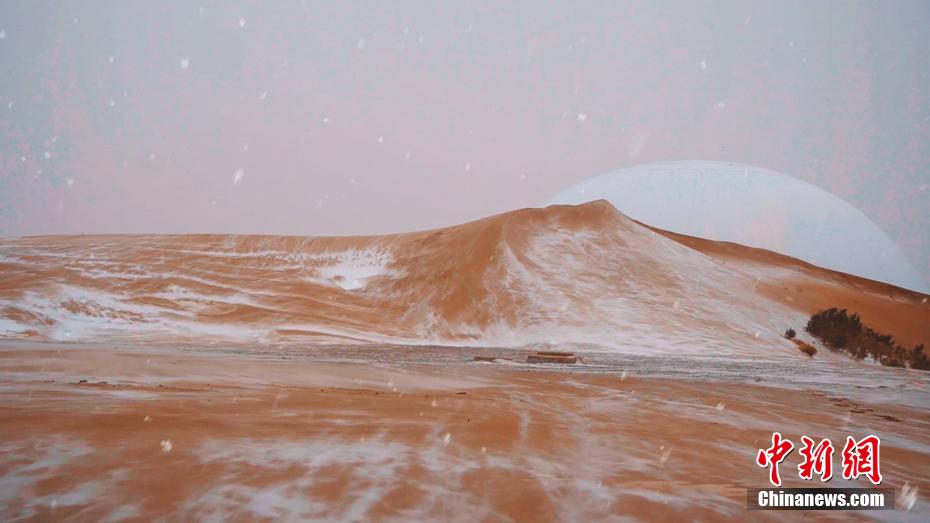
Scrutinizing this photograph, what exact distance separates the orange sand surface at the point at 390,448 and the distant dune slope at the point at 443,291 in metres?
14.3

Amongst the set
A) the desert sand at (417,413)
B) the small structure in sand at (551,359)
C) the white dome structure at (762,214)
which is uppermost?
the white dome structure at (762,214)

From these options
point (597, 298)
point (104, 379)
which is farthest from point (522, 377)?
point (597, 298)

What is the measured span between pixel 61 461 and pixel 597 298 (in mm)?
24034

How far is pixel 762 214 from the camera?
43062mm

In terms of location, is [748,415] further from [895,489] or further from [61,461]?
[61,461]

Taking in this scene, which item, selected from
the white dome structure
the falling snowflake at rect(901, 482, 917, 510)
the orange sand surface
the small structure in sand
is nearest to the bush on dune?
the white dome structure

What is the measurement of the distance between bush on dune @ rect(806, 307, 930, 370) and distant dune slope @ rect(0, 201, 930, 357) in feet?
3.19

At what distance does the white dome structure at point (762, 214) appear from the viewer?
136ft

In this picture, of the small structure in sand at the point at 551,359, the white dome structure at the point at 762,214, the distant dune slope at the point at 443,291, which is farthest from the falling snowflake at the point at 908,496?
the white dome structure at the point at 762,214

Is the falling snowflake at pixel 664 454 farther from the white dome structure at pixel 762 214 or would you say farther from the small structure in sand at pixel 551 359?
the white dome structure at pixel 762 214

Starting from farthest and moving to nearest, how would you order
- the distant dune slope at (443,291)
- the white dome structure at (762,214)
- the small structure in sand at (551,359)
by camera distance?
the white dome structure at (762,214) < the distant dune slope at (443,291) < the small structure in sand at (551,359)

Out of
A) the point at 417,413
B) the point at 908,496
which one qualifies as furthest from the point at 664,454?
the point at 417,413

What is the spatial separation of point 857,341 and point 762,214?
18.8 m

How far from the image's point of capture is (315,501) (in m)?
3.49
